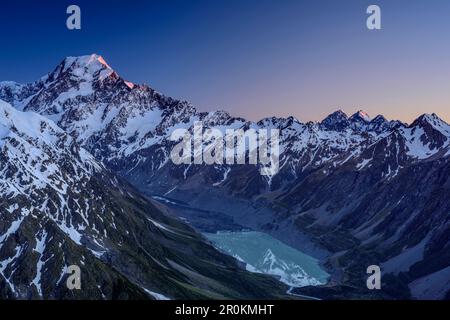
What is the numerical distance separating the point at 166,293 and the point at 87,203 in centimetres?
5422

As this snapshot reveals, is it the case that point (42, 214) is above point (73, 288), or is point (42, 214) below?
above

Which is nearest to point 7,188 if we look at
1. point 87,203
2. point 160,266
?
point 87,203

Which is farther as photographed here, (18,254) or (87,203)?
(87,203)

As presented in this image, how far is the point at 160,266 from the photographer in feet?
654
